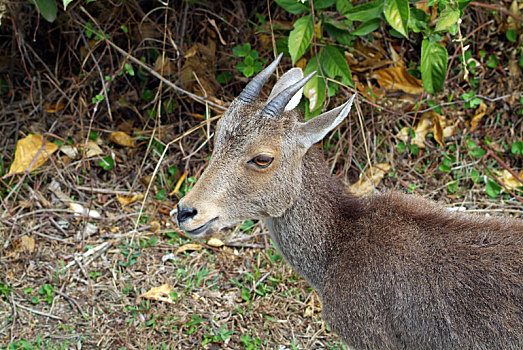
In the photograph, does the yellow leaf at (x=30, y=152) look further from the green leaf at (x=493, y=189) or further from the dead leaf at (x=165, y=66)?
the green leaf at (x=493, y=189)

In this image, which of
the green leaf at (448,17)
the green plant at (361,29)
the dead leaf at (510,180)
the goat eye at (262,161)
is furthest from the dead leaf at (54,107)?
the dead leaf at (510,180)

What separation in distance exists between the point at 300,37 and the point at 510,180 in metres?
2.86

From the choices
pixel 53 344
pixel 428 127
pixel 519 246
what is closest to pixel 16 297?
pixel 53 344

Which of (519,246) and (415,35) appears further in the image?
(415,35)

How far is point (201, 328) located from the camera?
4641 mm

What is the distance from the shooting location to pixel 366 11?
4.54 m

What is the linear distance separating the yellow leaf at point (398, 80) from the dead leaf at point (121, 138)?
2.69 meters

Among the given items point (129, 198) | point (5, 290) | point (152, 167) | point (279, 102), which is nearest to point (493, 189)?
point (279, 102)

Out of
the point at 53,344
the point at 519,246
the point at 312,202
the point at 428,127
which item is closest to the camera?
the point at 519,246

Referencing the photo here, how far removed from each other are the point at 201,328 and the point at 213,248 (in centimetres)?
95

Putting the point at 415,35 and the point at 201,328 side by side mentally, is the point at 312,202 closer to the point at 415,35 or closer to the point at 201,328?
the point at 201,328

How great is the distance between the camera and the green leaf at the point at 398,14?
4.09 m

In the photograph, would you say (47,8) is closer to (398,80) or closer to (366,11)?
(366,11)

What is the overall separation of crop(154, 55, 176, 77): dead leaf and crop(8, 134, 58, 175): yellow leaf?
1.35m
